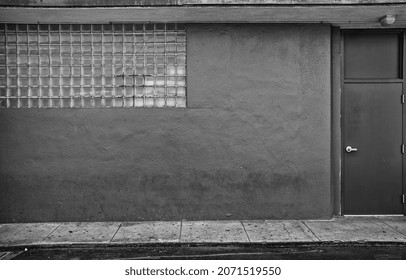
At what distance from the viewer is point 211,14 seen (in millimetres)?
6684

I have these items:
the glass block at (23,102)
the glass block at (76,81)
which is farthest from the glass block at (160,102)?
the glass block at (23,102)

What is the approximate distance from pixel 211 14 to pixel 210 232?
3.70 metres

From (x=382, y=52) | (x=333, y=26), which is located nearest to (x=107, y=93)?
(x=333, y=26)

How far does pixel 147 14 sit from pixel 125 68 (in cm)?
119

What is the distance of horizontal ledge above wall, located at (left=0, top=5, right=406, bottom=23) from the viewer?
643 cm

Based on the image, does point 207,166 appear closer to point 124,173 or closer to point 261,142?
point 261,142

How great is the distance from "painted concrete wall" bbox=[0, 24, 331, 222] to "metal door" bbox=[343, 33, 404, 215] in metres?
0.60

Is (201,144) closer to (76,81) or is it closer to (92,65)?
(92,65)

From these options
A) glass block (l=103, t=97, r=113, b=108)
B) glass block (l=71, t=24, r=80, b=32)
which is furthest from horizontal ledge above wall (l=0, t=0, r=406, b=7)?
glass block (l=103, t=97, r=113, b=108)

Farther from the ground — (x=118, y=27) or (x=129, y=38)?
(x=118, y=27)

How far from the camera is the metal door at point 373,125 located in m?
7.57

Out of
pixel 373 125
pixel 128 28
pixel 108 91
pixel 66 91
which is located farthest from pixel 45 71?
pixel 373 125

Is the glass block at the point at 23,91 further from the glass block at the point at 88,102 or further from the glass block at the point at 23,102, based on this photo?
the glass block at the point at 88,102

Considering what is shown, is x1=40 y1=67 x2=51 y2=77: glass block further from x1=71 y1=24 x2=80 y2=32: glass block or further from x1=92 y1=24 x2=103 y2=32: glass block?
x1=92 y1=24 x2=103 y2=32: glass block
